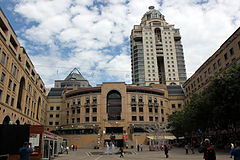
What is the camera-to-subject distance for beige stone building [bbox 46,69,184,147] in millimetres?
60406

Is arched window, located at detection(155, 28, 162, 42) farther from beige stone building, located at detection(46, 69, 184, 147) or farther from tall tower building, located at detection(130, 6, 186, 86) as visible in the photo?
beige stone building, located at detection(46, 69, 184, 147)

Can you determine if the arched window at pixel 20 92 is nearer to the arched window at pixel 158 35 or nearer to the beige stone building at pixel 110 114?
the beige stone building at pixel 110 114

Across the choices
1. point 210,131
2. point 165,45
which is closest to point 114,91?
point 210,131

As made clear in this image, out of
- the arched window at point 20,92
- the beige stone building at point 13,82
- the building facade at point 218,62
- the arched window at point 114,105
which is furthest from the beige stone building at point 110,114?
the arched window at point 20,92

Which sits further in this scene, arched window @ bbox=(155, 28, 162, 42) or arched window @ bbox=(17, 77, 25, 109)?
arched window @ bbox=(155, 28, 162, 42)

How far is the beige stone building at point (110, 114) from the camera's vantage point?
198 feet

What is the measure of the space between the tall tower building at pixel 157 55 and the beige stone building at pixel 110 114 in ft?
146

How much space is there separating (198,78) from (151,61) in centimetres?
5988

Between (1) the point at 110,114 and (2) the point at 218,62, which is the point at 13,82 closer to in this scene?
(1) the point at 110,114

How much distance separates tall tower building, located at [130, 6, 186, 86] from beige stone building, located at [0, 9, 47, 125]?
7546 centimetres

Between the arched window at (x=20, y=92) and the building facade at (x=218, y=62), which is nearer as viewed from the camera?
the building facade at (x=218, y=62)

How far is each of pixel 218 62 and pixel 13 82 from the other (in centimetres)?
4602

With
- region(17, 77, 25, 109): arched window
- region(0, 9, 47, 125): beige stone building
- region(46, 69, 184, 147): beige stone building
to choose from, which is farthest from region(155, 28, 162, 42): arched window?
region(17, 77, 25, 109): arched window

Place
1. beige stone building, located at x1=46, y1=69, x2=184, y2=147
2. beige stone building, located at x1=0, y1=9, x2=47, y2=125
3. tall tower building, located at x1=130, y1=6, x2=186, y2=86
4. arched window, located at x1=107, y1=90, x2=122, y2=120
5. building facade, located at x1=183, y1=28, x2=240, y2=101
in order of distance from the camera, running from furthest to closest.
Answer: tall tower building, located at x1=130, y1=6, x2=186, y2=86 < arched window, located at x1=107, y1=90, x2=122, y2=120 < beige stone building, located at x1=46, y1=69, x2=184, y2=147 < building facade, located at x1=183, y1=28, x2=240, y2=101 < beige stone building, located at x1=0, y1=9, x2=47, y2=125
